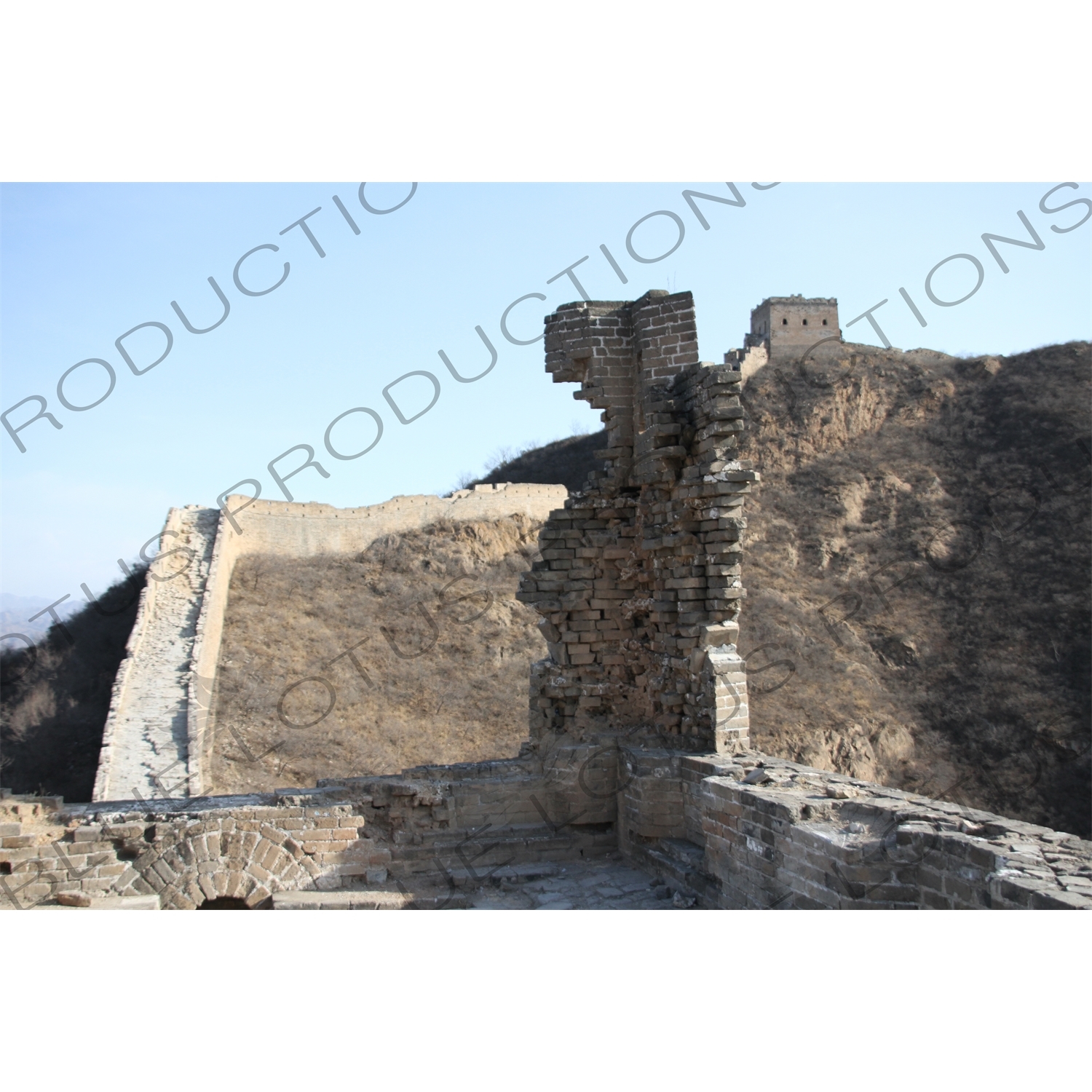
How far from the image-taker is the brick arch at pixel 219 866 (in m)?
5.77

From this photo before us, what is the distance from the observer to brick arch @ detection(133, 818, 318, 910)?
5.77 metres

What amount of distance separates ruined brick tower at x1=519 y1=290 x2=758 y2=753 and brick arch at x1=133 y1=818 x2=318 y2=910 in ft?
8.67

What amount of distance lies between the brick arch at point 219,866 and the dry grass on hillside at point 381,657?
31.5 ft

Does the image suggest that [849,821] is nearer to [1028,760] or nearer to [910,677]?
[1028,760]

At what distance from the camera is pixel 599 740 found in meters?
7.45

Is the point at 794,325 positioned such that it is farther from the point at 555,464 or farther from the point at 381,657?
the point at 381,657

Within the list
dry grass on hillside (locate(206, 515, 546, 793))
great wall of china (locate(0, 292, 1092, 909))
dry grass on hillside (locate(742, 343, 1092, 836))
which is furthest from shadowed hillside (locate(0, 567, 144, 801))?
dry grass on hillside (locate(742, 343, 1092, 836))

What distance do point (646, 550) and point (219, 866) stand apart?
13.6ft

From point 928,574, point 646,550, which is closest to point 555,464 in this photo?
point 928,574

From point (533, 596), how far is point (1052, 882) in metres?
4.85

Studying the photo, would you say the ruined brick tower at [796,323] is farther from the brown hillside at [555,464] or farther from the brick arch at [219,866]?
the brick arch at [219,866]

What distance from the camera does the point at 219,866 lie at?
5.89 m

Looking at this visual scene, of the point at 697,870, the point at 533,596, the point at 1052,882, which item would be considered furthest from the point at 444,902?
the point at 1052,882

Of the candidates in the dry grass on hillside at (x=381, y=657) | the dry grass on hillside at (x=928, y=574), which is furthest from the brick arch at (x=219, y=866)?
the dry grass on hillside at (x=928, y=574)
